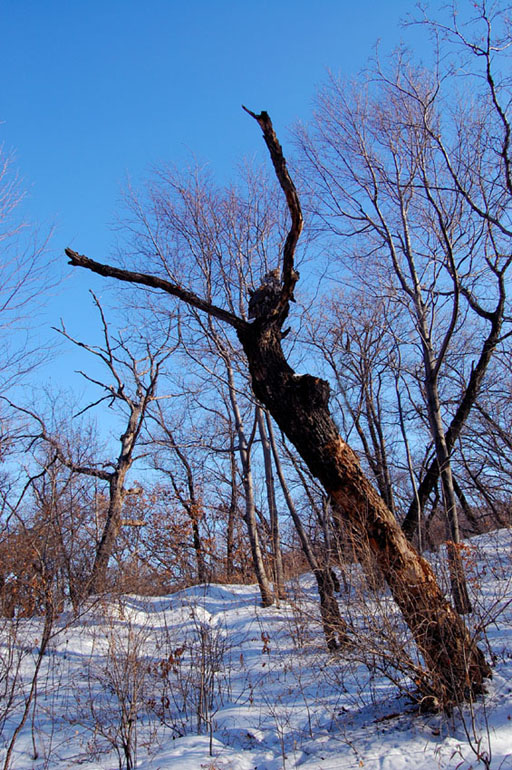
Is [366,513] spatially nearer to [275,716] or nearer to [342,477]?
[342,477]

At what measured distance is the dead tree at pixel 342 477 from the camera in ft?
13.9

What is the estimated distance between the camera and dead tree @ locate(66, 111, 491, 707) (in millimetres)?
4223

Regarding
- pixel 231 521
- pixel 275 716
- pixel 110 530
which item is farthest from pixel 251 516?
pixel 231 521

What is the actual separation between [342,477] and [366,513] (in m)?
0.38

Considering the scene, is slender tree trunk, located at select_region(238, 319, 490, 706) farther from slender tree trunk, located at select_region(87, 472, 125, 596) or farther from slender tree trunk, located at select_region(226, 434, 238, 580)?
slender tree trunk, located at select_region(226, 434, 238, 580)

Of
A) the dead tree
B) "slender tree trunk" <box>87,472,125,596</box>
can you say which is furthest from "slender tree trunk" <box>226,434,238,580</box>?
the dead tree

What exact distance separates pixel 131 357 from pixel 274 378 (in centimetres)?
962

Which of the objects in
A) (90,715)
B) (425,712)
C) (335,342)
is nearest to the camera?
(425,712)

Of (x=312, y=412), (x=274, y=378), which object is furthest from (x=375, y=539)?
(x=274, y=378)

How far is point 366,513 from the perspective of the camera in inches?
179

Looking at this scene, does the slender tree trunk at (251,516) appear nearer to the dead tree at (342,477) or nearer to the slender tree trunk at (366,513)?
the dead tree at (342,477)

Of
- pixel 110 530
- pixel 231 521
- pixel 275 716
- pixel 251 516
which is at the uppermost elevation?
pixel 231 521

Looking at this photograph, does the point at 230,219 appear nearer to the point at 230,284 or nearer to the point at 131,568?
the point at 230,284

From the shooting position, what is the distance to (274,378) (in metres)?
5.10
